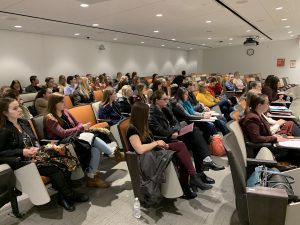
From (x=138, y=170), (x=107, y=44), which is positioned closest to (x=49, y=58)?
(x=107, y=44)

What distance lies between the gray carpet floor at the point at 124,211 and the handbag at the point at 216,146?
3.40ft

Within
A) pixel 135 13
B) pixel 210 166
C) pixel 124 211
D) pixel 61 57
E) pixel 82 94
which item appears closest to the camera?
pixel 124 211

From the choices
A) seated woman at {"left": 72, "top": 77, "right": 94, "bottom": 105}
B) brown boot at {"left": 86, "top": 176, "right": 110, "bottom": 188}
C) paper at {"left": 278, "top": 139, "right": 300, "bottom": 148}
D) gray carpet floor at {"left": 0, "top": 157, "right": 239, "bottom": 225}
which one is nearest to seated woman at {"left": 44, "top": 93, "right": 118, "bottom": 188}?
brown boot at {"left": 86, "top": 176, "right": 110, "bottom": 188}

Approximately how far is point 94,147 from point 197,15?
4.77 m

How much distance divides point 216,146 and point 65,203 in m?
2.39

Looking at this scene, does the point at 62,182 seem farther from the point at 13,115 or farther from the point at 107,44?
the point at 107,44

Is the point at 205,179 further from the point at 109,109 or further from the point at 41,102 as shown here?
the point at 41,102

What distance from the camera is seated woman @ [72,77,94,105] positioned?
5578 mm

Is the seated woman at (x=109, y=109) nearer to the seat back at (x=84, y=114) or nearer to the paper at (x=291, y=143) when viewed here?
the seat back at (x=84, y=114)

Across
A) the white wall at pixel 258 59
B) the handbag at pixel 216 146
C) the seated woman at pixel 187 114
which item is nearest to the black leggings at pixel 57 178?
the seated woman at pixel 187 114

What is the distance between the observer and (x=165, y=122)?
312 cm

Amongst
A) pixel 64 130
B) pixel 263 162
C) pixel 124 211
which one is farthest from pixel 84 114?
pixel 263 162

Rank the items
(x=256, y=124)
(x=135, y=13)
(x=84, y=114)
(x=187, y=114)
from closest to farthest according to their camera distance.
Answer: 1. (x=256, y=124)
2. (x=84, y=114)
3. (x=187, y=114)
4. (x=135, y=13)

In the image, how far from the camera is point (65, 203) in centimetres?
251
